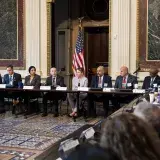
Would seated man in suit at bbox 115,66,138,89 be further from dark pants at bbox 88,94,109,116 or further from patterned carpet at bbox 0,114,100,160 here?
patterned carpet at bbox 0,114,100,160

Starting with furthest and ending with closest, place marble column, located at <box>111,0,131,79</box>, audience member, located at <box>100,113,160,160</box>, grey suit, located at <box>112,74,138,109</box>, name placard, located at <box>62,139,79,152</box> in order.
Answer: marble column, located at <box>111,0,131,79</box> → grey suit, located at <box>112,74,138,109</box> → name placard, located at <box>62,139,79,152</box> → audience member, located at <box>100,113,160,160</box>

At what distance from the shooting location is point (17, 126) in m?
7.53

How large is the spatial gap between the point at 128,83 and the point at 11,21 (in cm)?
464

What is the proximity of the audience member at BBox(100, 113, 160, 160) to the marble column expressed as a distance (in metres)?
8.28

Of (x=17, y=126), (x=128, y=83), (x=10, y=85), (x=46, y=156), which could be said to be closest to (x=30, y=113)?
(x=10, y=85)

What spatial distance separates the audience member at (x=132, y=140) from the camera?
1.58m

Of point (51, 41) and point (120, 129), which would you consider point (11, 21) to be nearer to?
point (51, 41)

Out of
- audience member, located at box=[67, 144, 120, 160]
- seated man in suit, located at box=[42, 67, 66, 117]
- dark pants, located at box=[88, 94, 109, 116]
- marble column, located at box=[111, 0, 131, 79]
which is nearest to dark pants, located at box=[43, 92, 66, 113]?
seated man in suit, located at box=[42, 67, 66, 117]

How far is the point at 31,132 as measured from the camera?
22.7 ft

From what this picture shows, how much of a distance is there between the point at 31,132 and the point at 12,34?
5034 millimetres

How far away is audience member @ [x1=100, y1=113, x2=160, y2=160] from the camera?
5.19 ft

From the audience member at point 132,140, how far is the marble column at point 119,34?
828 centimetres

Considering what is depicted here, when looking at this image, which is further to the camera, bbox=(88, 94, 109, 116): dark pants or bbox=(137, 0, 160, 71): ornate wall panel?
bbox=(137, 0, 160, 71): ornate wall panel

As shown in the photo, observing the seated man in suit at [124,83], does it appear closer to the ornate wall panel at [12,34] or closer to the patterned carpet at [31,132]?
the patterned carpet at [31,132]
